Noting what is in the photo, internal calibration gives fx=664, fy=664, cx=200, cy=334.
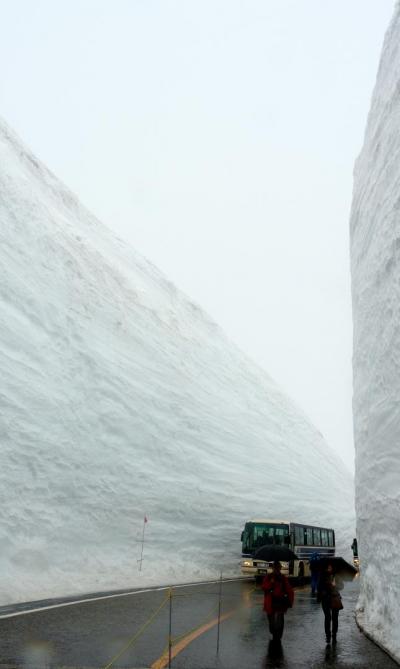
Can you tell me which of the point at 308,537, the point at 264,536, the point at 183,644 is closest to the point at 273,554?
the point at 183,644

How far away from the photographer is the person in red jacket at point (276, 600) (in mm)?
9234

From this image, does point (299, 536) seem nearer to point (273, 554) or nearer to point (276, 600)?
point (273, 554)

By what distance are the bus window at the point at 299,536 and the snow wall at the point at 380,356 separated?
1024cm

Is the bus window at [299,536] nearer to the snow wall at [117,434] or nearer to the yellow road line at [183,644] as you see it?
the snow wall at [117,434]

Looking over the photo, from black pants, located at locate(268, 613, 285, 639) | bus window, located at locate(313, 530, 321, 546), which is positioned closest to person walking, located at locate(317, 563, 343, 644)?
black pants, located at locate(268, 613, 285, 639)

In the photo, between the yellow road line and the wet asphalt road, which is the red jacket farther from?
the yellow road line

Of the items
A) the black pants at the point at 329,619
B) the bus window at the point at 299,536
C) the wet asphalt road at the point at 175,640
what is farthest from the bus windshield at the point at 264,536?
the black pants at the point at 329,619

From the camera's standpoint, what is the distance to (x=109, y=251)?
125 feet

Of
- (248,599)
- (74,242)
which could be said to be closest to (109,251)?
(74,242)

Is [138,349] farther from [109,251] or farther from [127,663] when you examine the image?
[127,663]

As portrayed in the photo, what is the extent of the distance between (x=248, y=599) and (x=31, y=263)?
1698 centimetres

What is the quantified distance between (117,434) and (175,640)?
50.9 feet

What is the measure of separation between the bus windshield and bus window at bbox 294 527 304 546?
0.63 metres

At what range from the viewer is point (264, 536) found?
74.8 feet
